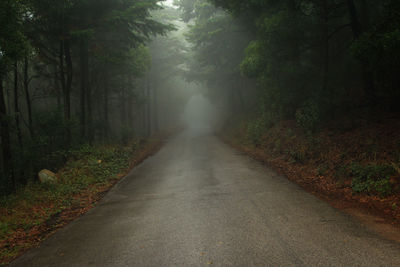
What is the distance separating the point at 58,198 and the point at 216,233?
5.59 metres

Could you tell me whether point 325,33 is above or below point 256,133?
above

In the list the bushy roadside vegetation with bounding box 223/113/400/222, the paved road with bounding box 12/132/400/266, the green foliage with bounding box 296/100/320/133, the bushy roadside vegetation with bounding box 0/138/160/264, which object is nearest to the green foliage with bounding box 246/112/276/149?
the bushy roadside vegetation with bounding box 223/113/400/222

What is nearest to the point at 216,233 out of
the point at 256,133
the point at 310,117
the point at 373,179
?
the point at 373,179

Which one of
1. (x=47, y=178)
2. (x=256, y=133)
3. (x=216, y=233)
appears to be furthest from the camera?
(x=256, y=133)

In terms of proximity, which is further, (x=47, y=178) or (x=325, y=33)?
(x=325, y=33)

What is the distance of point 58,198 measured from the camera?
8266 mm

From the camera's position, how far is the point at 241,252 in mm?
4250

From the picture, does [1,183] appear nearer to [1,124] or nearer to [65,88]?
[1,124]

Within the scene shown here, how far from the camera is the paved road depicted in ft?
13.5

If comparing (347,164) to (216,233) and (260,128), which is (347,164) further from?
(260,128)

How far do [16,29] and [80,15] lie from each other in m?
4.57

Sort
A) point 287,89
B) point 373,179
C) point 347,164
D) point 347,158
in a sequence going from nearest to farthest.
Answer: point 373,179
point 347,164
point 347,158
point 287,89

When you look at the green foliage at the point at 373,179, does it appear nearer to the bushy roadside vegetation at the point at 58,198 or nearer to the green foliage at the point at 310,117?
the green foliage at the point at 310,117

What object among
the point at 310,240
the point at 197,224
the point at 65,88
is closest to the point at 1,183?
the point at 65,88
